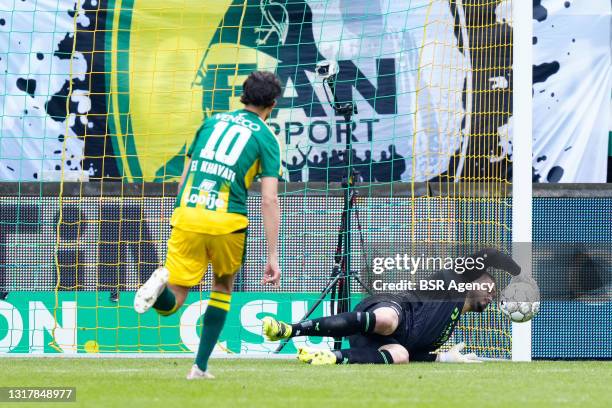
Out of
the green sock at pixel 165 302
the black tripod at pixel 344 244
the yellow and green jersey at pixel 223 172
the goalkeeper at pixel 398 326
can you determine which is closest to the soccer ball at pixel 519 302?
the goalkeeper at pixel 398 326

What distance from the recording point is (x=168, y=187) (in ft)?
31.3

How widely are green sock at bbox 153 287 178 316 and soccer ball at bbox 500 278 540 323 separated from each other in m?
3.14

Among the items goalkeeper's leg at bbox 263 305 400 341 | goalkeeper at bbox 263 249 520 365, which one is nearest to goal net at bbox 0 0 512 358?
goalkeeper at bbox 263 249 520 365

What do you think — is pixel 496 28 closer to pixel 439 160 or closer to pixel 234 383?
pixel 439 160

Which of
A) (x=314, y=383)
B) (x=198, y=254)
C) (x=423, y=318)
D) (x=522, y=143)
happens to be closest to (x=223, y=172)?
(x=198, y=254)

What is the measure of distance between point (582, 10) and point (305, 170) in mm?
3318

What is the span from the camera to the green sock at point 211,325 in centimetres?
639

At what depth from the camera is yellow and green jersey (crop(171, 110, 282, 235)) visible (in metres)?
6.33

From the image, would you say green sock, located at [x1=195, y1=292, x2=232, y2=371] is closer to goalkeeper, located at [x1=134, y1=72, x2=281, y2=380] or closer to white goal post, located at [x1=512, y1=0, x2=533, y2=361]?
goalkeeper, located at [x1=134, y1=72, x2=281, y2=380]

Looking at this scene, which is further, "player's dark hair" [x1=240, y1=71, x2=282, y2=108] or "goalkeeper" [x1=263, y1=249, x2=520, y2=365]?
"goalkeeper" [x1=263, y1=249, x2=520, y2=365]

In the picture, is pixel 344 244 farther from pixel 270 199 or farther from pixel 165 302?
pixel 165 302

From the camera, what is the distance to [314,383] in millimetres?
6297

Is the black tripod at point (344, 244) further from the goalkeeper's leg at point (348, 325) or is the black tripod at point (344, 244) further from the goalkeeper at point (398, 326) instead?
the goalkeeper's leg at point (348, 325)

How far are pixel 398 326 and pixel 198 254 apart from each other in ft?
7.47
